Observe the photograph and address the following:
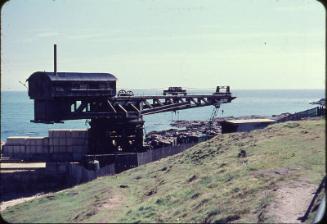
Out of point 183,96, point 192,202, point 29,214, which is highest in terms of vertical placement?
point 183,96

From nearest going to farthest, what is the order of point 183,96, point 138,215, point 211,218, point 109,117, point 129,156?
1. point 211,218
2. point 138,215
3. point 129,156
4. point 109,117
5. point 183,96

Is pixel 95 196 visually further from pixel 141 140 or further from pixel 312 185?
pixel 141 140

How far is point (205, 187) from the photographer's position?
20531 millimetres

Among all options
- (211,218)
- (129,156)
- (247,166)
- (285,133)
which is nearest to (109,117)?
(129,156)

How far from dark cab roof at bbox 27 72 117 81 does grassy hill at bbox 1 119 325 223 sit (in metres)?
10.1

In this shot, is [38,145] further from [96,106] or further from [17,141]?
[96,106]

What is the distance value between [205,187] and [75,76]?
1967 centimetres

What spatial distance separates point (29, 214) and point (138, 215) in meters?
6.93

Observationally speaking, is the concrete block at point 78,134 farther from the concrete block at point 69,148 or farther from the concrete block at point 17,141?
the concrete block at point 17,141

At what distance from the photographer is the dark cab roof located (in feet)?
117

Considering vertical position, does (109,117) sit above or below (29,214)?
above

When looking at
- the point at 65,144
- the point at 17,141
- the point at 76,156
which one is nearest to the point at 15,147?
the point at 17,141

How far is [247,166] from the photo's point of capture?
22188 millimetres

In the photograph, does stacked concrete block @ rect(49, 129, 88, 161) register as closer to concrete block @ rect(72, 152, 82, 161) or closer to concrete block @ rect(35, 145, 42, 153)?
concrete block @ rect(72, 152, 82, 161)
